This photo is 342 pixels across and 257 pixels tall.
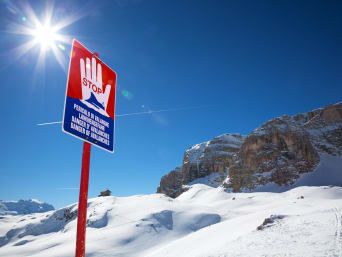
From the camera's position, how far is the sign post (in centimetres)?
365

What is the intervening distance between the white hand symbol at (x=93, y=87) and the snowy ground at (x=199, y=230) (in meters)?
9.61

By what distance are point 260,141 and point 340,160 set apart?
23.0m

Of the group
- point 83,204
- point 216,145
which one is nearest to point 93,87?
point 83,204

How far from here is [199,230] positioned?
25.7 meters

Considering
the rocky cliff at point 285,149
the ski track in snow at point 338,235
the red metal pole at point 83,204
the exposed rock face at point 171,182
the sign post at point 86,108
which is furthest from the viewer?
the exposed rock face at point 171,182

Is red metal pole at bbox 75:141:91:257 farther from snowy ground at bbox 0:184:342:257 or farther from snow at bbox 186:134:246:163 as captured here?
snow at bbox 186:134:246:163

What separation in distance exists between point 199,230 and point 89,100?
83.9 ft

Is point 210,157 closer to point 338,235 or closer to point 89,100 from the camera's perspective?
point 338,235

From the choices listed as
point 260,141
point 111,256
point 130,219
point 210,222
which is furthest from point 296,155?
point 111,256

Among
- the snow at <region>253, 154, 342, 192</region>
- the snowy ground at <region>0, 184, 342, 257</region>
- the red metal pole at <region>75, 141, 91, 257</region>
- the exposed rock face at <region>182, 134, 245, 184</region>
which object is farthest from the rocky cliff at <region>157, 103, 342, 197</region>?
the red metal pole at <region>75, 141, 91, 257</region>

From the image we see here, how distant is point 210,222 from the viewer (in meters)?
29.3

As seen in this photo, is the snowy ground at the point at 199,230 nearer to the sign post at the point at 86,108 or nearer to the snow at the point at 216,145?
the sign post at the point at 86,108

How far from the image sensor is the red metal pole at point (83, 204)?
3.52m

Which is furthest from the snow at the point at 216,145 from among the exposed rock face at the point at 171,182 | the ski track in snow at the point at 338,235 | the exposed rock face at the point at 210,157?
the ski track in snow at the point at 338,235
